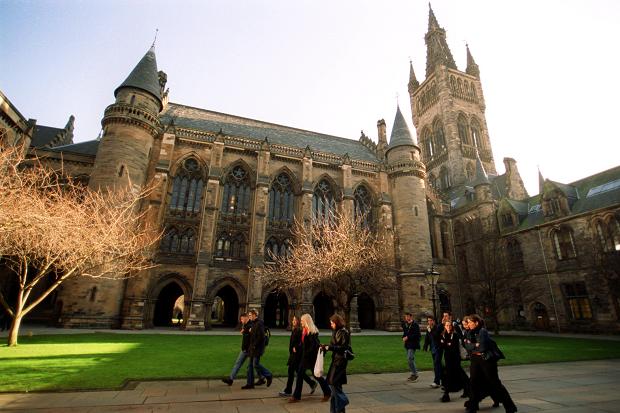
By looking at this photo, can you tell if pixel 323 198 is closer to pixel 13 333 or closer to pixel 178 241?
pixel 178 241

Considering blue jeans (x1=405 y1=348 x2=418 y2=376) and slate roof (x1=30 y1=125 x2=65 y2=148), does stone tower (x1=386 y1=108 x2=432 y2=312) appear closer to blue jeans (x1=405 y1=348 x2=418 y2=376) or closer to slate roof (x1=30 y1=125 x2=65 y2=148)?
blue jeans (x1=405 y1=348 x2=418 y2=376)

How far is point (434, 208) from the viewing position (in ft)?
110

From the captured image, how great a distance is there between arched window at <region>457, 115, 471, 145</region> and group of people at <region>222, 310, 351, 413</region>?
49579 millimetres

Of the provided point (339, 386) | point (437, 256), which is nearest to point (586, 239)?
point (437, 256)

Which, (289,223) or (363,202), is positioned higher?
(363,202)

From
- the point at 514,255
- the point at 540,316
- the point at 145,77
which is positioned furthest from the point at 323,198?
the point at 540,316

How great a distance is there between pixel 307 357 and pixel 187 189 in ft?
71.2

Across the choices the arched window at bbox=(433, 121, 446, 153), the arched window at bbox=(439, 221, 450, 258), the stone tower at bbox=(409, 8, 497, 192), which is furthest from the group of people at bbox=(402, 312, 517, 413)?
the arched window at bbox=(433, 121, 446, 153)

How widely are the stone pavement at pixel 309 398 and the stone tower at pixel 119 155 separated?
15544mm

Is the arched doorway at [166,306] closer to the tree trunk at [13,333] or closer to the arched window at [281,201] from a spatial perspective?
the arched window at [281,201]

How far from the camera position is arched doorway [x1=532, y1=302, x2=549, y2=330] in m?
26.8

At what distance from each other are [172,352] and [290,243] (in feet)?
47.6

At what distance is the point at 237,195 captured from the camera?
87.4ft

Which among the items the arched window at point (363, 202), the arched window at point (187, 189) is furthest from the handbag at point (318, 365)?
the arched window at point (363, 202)
